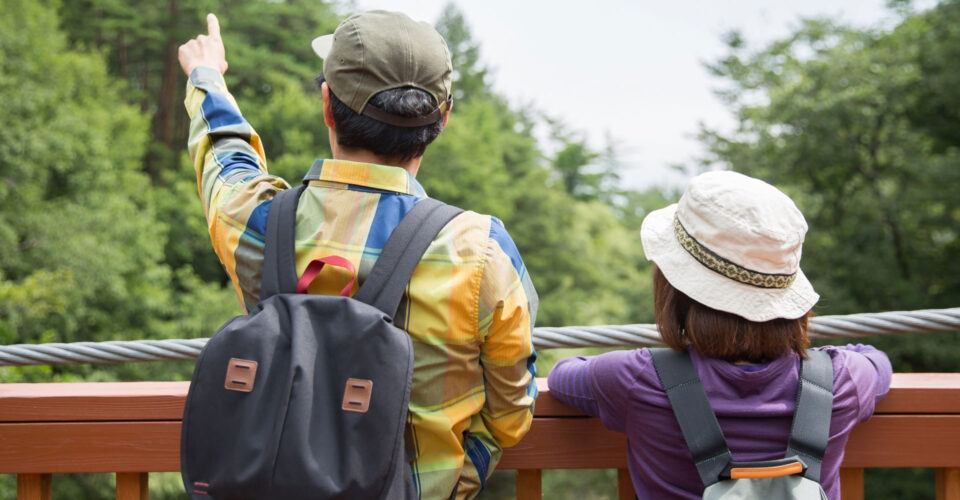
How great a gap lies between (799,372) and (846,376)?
89 millimetres

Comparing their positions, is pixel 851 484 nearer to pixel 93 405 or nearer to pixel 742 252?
pixel 742 252

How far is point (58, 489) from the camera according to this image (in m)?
10.9

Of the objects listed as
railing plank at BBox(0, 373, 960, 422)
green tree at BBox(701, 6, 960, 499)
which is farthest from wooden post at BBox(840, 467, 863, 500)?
green tree at BBox(701, 6, 960, 499)

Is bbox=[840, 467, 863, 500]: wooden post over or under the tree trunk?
over

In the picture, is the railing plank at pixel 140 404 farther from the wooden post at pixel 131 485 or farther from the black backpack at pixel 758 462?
the black backpack at pixel 758 462

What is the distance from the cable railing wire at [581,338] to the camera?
134cm

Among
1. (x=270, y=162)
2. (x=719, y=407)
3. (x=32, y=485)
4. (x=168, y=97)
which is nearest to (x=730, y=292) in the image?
(x=719, y=407)

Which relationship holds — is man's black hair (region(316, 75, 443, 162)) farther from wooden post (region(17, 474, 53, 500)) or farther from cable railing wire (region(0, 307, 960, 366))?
wooden post (region(17, 474, 53, 500))

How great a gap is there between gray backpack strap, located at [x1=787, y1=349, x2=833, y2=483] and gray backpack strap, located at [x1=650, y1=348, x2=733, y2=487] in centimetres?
10

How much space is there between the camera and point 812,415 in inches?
45.4

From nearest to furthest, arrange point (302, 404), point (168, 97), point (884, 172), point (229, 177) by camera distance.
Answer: point (302, 404) < point (229, 177) < point (884, 172) < point (168, 97)

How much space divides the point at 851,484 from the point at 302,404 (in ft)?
3.05

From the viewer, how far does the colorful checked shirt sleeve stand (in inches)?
45.3

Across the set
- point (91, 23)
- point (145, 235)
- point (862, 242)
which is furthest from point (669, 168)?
point (91, 23)
